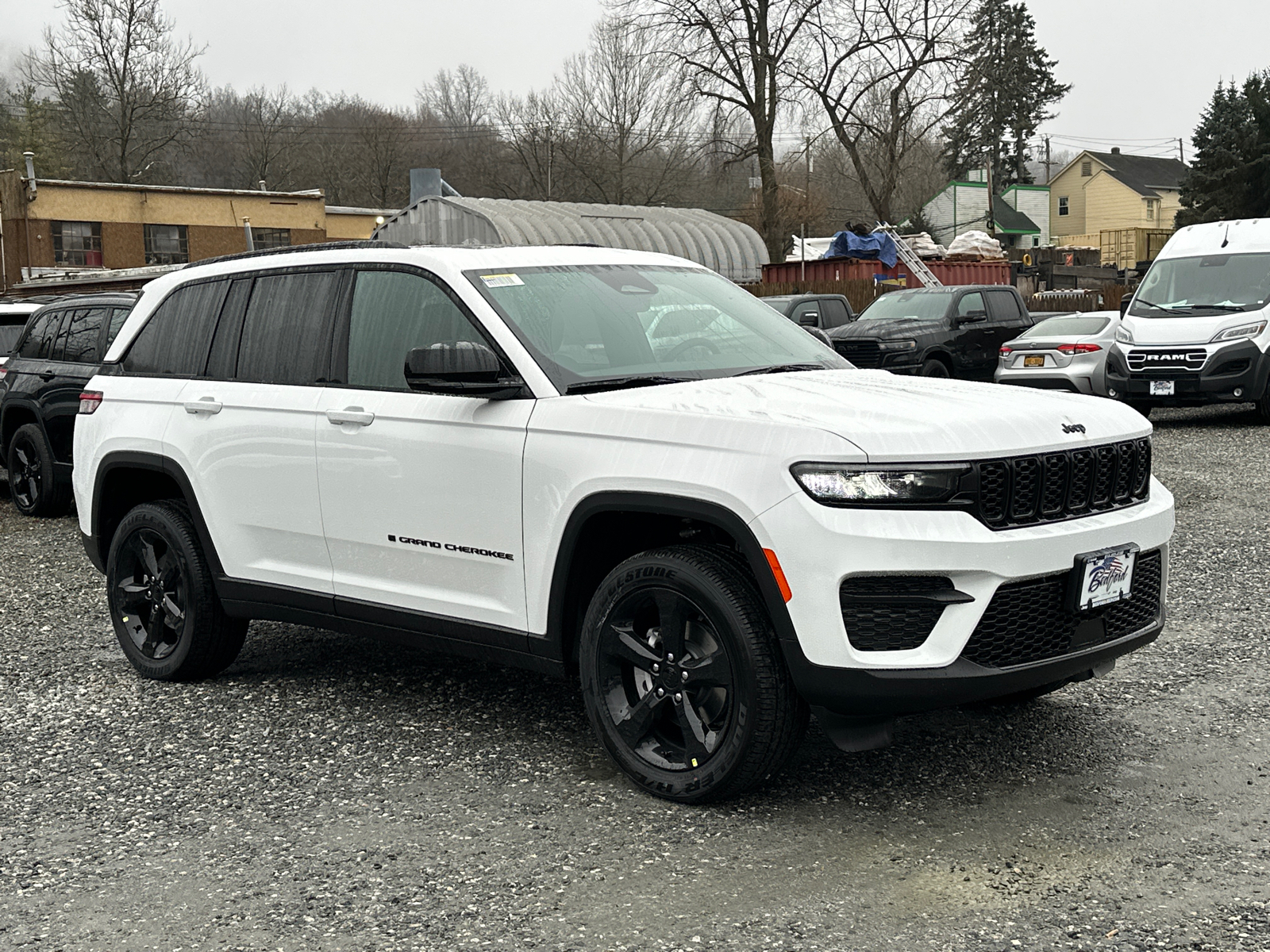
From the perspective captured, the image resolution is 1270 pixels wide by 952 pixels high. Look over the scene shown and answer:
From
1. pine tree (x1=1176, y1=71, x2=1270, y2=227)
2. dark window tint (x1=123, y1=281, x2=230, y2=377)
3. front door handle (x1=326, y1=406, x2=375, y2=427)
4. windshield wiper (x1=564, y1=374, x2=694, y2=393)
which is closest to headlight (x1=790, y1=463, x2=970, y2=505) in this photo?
windshield wiper (x1=564, y1=374, x2=694, y2=393)

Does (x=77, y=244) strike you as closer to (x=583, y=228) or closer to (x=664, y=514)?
(x=583, y=228)

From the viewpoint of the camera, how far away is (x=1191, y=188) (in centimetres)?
5681

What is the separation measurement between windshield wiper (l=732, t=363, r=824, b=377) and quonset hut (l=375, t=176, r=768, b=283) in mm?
23399

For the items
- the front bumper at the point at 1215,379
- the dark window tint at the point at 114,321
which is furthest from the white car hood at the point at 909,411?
the front bumper at the point at 1215,379

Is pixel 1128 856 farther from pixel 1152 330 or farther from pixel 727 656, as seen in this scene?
pixel 1152 330

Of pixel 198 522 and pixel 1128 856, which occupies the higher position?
pixel 198 522

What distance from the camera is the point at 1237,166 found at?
171ft

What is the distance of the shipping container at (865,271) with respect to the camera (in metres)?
33.7

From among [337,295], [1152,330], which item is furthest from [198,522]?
[1152,330]

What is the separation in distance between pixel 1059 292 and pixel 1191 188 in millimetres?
20552

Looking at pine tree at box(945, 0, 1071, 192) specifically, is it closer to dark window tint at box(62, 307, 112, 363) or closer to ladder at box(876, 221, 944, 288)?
ladder at box(876, 221, 944, 288)

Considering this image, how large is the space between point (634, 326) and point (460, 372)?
83cm

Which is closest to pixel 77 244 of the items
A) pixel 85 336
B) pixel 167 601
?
pixel 85 336

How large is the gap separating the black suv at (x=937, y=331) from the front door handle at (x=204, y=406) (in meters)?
14.0
